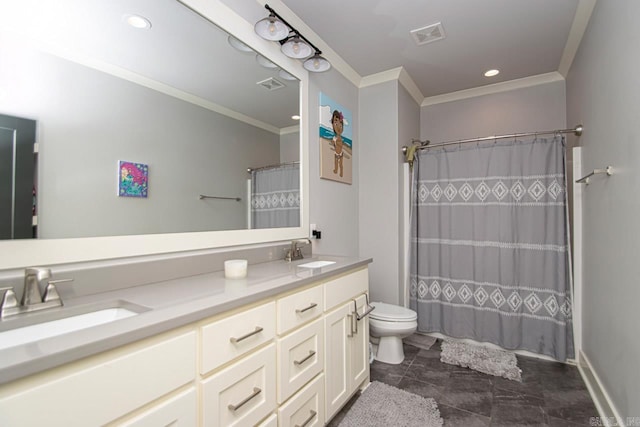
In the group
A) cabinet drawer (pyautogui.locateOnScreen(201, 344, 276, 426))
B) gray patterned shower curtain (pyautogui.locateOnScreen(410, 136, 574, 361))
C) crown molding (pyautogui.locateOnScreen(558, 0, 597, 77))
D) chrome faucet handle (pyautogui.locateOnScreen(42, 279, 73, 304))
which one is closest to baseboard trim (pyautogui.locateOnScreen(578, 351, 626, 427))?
Answer: gray patterned shower curtain (pyautogui.locateOnScreen(410, 136, 574, 361))

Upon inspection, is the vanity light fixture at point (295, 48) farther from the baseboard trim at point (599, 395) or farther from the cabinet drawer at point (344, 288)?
the baseboard trim at point (599, 395)

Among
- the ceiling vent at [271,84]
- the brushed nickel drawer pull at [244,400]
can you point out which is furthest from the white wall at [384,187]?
the brushed nickel drawer pull at [244,400]

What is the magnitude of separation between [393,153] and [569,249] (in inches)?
59.7

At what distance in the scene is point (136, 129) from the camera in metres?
1.22

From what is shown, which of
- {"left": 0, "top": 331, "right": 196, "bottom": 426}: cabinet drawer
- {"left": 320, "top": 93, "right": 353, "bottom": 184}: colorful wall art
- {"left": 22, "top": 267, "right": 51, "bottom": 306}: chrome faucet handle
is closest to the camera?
{"left": 0, "top": 331, "right": 196, "bottom": 426}: cabinet drawer

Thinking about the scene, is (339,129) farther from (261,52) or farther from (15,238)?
(15,238)

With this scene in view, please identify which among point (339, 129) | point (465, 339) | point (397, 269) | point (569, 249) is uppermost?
point (339, 129)

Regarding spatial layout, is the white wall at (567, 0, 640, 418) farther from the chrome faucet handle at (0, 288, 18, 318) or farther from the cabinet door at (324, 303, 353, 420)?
the chrome faucet handle at (0, 288, 18, 318)

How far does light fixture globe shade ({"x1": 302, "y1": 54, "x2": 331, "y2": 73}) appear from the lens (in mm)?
1922

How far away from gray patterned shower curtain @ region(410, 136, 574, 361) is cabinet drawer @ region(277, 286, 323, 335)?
63.8 inches

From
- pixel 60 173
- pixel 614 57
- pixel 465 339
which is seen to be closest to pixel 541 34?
pixel 614 57

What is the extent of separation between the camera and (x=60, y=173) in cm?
101

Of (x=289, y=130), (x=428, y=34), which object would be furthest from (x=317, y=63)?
(x=428, y=34)

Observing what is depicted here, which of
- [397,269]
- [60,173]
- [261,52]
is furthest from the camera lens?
[397,269]
